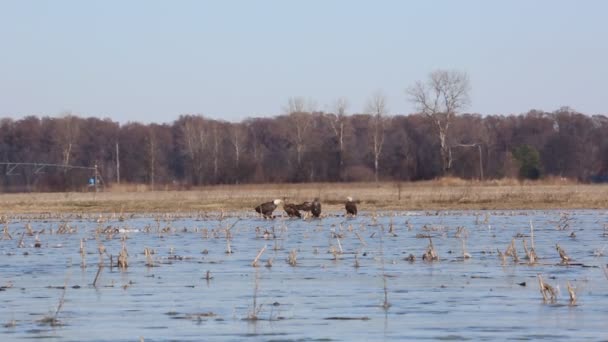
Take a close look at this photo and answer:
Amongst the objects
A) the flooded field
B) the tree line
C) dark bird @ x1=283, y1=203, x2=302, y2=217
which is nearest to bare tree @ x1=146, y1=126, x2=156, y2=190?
the tree line

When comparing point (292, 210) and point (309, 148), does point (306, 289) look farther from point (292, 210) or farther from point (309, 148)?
point (309, 148)

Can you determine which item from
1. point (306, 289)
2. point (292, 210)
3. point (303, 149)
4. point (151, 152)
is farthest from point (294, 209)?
point (151, 152)

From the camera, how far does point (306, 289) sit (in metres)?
16.7

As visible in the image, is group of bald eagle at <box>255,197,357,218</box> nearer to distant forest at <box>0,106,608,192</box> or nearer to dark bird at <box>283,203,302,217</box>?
dark bird at <box>283,203,302,217</box>

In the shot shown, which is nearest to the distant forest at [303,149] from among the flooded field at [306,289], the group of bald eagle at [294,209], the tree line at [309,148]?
the tree line at [309,148]

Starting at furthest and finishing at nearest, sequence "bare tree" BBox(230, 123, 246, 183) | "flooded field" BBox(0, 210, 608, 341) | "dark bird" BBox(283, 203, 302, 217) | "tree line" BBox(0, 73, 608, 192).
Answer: "bare tree" BBox(230, 123, 246, 183)
"tree line" BBox(0, 73, 608, 192)
"dark bird" BBox(283, 203, 302, 217)
"flooded field" BBox(0, 210, 608, 341)

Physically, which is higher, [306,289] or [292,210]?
[292,210]

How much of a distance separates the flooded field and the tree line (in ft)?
219

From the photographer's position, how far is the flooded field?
41.0ft

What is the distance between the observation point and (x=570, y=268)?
19031 mm

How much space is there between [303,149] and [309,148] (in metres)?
0.58

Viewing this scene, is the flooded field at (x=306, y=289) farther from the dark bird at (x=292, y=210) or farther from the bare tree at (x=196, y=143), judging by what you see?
the bare tree at (x=196, y=143)

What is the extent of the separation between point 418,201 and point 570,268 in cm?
3451

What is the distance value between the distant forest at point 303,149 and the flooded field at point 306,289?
66.2 meters
